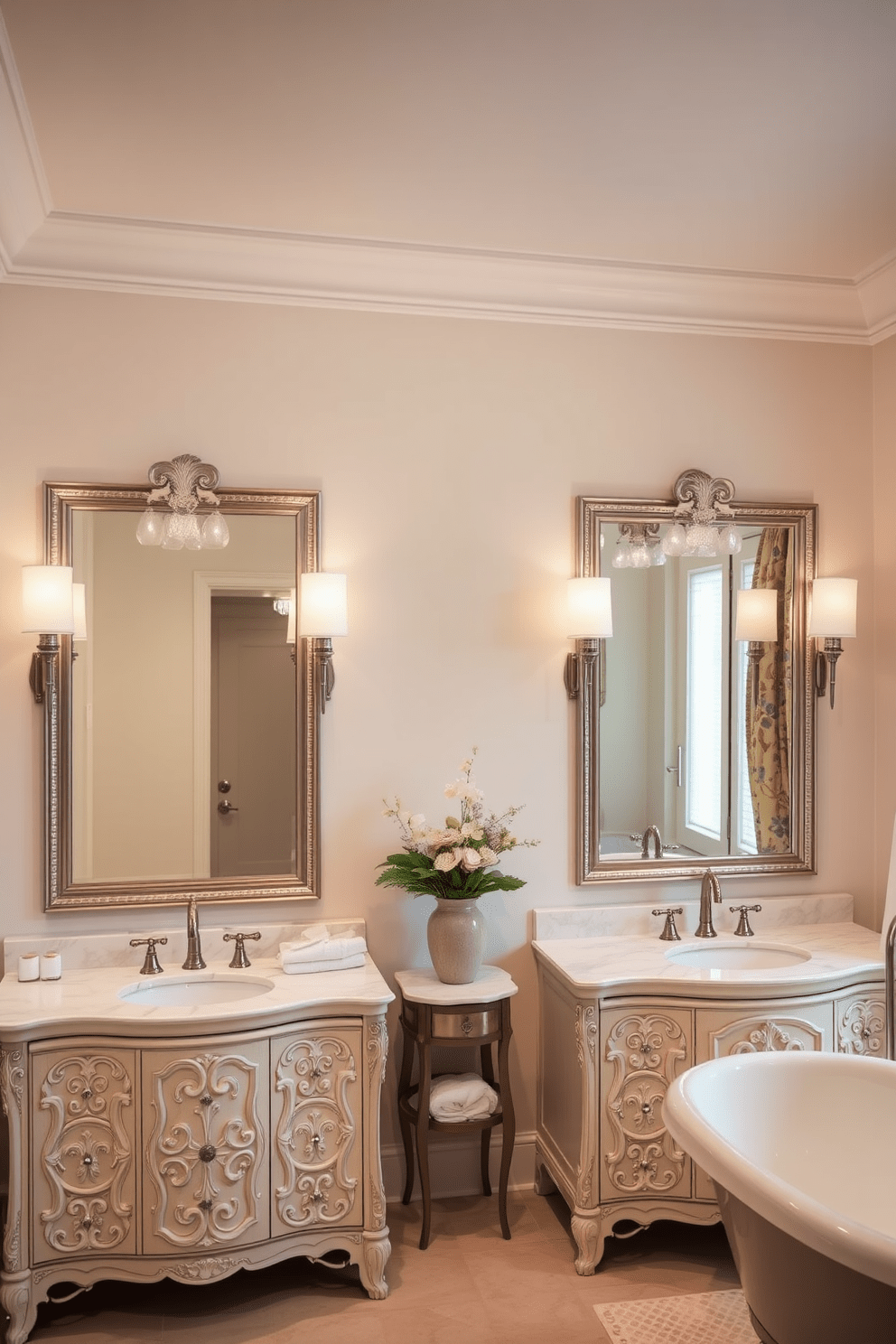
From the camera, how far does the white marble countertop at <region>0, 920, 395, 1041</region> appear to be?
2486mm

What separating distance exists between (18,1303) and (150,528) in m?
1.95

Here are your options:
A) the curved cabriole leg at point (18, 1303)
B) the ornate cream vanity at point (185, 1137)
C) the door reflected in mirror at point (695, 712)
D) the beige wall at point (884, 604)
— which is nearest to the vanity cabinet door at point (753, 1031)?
the door reflected in mirror at point (695, 712)

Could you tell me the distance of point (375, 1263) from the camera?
8.63ft

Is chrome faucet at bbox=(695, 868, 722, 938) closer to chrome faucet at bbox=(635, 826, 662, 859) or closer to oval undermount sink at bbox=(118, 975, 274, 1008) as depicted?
chrome faucet at bbox=(635, 826, 662, 859)

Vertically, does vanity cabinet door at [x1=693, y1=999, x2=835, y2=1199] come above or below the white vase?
below

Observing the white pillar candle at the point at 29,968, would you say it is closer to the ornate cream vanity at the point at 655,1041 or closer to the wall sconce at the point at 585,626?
the ornate cream vanity at the point at 655,1041

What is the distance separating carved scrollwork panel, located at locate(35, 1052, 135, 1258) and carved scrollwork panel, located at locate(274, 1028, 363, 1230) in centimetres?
36

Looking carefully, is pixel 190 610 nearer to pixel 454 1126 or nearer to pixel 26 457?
pixel 26 457

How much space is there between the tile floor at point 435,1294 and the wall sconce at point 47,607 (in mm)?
A: 1613

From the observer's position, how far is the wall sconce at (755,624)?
11.0ft

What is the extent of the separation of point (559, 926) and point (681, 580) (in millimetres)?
1149

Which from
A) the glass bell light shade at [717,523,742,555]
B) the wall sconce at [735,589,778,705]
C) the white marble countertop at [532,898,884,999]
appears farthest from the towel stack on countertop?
the glass bell light shade at [717,523,742,555]

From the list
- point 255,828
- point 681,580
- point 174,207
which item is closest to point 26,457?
point 174,207

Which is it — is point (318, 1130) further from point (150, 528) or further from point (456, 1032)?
point (150, 528)
